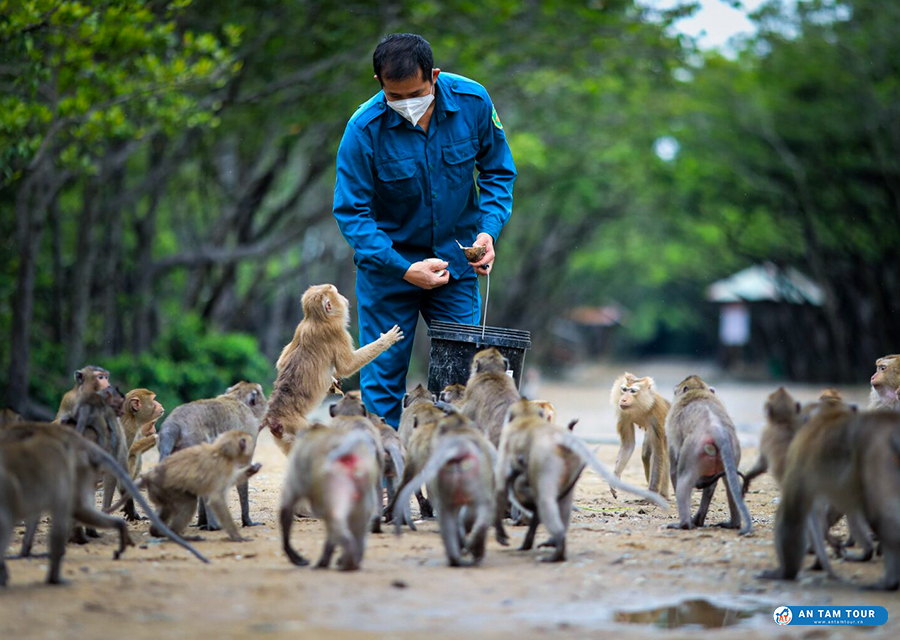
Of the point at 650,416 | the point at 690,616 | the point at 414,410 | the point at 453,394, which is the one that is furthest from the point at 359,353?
the point at 690,616

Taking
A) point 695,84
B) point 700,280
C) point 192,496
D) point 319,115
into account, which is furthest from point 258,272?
point 700,280

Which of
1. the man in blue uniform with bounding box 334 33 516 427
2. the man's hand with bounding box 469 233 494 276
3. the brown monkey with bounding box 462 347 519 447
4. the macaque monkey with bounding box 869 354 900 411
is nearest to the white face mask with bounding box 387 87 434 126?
the man in blue uniform with bounding box 334 33 516 427

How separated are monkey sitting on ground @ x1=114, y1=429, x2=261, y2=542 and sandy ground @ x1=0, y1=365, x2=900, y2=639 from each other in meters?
0.19

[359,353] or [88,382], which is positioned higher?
[359,353]

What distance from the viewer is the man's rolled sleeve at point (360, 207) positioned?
7.88 meters

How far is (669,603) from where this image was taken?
528 centimetres

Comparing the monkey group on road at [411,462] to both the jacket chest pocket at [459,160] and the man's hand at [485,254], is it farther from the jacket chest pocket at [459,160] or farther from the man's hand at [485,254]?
the jacket chest pocket at [459,160]

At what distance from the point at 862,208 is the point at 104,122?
71.1 feet

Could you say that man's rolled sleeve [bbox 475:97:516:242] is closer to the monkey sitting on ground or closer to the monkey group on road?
the monkey group on road

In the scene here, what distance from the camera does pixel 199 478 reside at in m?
6.53

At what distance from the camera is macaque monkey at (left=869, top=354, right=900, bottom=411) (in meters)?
7.76

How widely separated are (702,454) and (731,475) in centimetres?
24

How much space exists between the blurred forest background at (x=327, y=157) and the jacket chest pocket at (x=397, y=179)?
4242 millimetres

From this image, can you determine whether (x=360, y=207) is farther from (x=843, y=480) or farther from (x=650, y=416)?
(x=843, y=480)
